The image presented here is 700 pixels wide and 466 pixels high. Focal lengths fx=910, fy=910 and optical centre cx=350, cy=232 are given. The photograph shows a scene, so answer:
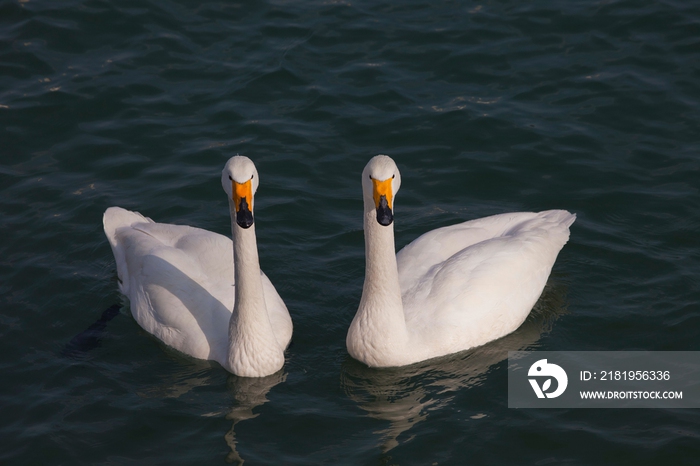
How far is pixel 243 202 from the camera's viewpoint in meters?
9.03

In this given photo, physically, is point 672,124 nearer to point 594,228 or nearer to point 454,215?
point 594,228

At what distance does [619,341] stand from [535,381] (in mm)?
1252

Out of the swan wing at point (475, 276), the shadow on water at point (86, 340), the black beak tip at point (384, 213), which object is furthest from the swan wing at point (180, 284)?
the black beak tip at point (384, 213)

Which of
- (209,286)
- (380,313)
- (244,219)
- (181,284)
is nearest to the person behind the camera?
(244,219)

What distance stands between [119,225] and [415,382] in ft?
15.1

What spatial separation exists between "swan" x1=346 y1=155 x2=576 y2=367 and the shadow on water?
10.1ft

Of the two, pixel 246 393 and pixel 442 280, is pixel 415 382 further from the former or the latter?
pixel 246 393

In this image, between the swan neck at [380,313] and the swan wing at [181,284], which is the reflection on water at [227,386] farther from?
the swan neck at [380,313]

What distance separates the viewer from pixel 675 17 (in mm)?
16500

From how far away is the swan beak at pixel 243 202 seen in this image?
8.96 meters

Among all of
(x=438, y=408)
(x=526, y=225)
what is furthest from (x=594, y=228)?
(x=438, y=408)

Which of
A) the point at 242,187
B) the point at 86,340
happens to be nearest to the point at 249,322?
the point at 242,187

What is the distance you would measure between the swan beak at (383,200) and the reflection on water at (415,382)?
2052 mm

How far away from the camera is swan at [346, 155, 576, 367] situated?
9789 mm
